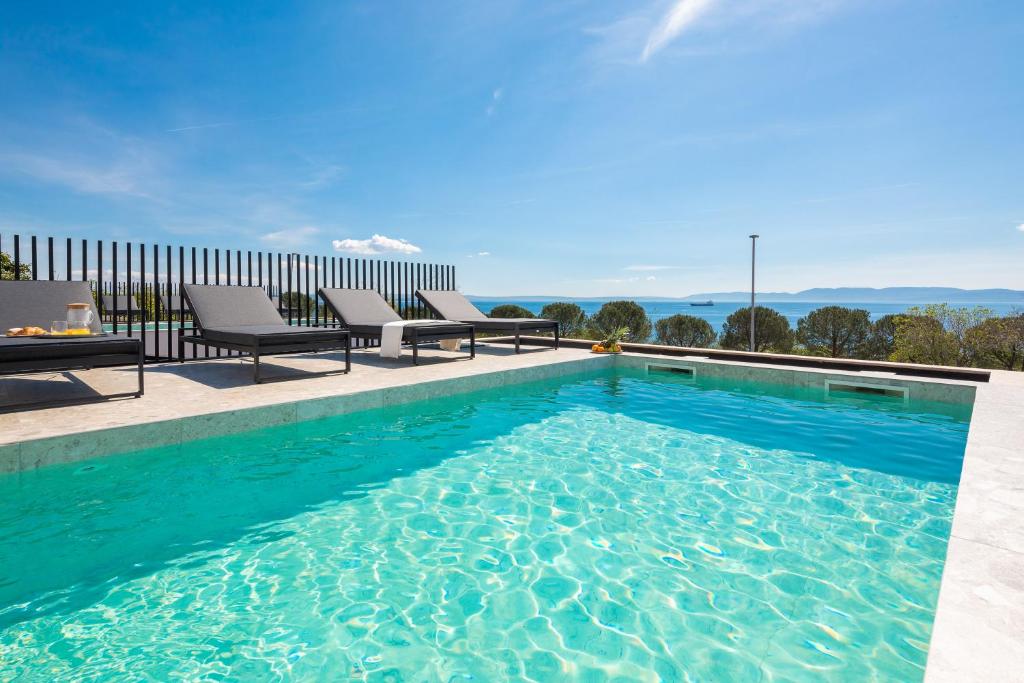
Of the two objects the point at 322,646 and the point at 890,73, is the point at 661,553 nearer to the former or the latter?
the point at 322,646

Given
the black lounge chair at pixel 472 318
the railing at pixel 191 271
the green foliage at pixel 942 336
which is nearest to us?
the railing at pixel 191 271

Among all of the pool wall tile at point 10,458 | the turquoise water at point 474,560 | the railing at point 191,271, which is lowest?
the turquoise water at point 474,560

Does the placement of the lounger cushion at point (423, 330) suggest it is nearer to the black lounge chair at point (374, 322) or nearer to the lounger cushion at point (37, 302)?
the black lounge chair at point (374, 322)

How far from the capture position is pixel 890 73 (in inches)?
360

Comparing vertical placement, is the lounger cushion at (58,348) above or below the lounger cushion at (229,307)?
below

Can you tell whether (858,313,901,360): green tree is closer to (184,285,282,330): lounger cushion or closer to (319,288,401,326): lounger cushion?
(319,288,401,326): lounger cushion

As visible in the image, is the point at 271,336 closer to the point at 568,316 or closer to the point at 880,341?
the point at 568,316

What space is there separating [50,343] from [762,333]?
1933cm

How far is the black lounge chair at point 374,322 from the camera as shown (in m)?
7.57

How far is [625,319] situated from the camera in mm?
19125

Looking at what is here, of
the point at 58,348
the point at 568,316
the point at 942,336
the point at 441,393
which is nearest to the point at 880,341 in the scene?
the point at 942,336

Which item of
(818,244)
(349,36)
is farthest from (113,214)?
(818,244)

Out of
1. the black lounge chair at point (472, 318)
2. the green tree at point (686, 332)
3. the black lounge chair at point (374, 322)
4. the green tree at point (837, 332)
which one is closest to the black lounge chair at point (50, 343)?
the black lounge chair at point (374, 322)

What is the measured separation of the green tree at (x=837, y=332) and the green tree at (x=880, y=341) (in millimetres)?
158
